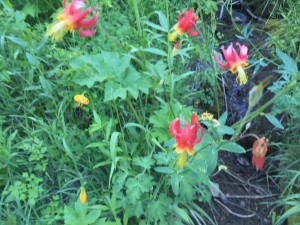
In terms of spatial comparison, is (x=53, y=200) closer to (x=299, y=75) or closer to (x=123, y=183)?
(x=123, y=183)

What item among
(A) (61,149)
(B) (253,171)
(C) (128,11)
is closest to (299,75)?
(A) (61,149)

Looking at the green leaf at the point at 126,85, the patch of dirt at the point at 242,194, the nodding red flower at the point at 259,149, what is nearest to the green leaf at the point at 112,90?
the green leaf at the point at 126,85

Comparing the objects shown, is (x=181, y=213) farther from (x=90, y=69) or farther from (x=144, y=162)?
(x=90, y=69)

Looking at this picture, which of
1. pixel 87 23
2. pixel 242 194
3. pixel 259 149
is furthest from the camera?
pixel 242 194

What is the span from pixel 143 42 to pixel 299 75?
2.55 ft

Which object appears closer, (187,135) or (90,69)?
(187,135)

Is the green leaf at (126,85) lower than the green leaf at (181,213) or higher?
higher

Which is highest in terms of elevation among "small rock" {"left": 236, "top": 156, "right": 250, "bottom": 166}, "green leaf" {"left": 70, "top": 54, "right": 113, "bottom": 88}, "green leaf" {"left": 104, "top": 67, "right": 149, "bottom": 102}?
"green leaf" {"left": 70, "top": 54, "right": 113, "bottom": 88}

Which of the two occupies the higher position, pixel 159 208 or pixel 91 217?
pixel 91 217

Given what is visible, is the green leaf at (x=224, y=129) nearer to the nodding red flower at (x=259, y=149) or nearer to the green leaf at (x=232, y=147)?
the green leaf at (x=232, y=147)

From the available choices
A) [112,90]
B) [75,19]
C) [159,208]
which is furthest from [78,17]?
[159,208]

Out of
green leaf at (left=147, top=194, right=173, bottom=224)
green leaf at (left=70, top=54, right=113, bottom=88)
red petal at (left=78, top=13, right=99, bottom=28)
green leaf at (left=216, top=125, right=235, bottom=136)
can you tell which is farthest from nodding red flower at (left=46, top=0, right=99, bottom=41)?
green leaf at (left=147, top=194, right=173, bottom=224)

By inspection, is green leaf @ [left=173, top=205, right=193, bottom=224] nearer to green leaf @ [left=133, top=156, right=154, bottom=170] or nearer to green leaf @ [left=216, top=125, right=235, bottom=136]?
green leaf @ [left=133, top=156, right=154, bottom=170]

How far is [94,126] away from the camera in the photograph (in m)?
1.59
